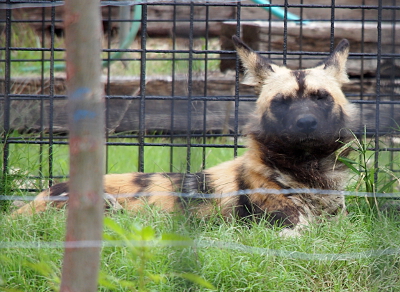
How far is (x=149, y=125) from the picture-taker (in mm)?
5926

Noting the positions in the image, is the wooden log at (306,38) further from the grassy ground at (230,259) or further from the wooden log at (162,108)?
the grassy ground at (230,259)

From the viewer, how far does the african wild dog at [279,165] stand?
133 inches

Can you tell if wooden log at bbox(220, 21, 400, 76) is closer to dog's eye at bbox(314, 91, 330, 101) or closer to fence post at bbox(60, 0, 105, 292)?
dog's eye at bbox(314, 91, 330, 101)

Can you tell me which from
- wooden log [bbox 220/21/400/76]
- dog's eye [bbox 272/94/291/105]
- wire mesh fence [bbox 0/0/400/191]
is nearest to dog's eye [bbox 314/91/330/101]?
dog's eye [bbox 272/94/291/105]

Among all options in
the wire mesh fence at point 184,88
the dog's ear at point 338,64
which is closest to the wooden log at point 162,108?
the wire mesh fence at point 184,88

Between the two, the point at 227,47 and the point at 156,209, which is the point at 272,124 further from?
the point at 227,47

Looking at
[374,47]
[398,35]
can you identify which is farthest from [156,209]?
[374,47]

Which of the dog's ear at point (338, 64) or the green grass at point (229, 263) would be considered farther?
the dog's ear at point (338, 64)

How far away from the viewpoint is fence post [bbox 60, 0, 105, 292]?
5.55 feet

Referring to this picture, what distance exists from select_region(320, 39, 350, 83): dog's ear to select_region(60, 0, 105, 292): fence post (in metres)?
2.48

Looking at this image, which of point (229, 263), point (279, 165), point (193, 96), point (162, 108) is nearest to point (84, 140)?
point (229, 263)

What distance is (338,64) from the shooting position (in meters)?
3.87

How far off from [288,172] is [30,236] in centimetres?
167

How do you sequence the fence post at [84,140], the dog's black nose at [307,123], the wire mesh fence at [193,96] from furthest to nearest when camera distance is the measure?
the wire mesh fence at [193,96], the dog's black nose at [307,123], the fence post at [84,140]
